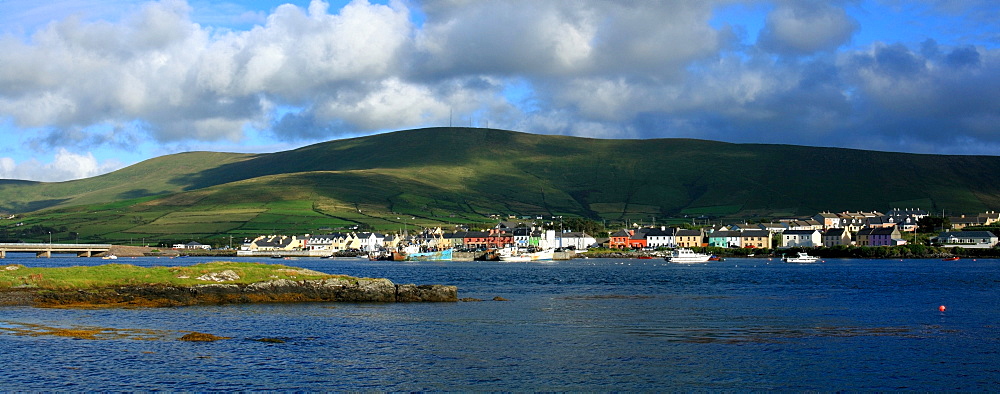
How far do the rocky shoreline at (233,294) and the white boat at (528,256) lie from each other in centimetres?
10145

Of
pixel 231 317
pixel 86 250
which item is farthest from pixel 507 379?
pixel 86 250

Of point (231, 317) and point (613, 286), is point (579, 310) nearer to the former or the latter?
point (231, 317)

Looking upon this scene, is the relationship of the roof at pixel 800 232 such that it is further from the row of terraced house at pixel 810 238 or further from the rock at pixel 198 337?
the rock at pixel 198 337

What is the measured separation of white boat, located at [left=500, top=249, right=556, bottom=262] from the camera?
156m

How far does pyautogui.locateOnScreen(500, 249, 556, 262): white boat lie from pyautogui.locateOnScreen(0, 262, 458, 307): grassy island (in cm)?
10113

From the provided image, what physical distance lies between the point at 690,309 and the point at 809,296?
15.4 metres

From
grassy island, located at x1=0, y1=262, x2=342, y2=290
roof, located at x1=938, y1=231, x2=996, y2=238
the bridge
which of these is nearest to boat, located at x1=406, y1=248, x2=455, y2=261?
the bridge

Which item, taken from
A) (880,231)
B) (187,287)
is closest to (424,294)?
(187,287)

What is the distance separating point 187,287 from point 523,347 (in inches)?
989

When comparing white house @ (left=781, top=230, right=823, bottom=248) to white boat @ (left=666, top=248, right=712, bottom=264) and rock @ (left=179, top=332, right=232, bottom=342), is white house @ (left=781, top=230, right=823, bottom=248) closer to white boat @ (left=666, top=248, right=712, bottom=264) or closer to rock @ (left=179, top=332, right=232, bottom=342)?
white boat @ (left=666, top=248, right=712, bottom=264)

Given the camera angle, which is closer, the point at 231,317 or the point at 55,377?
the point at 55,377

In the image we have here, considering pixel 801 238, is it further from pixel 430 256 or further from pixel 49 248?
pixel 49 248

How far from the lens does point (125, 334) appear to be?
34938mm

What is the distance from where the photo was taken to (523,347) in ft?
110
